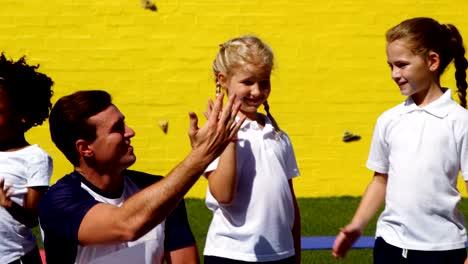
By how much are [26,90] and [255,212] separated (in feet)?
3.89

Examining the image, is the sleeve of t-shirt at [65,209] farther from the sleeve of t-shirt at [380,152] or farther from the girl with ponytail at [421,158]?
the sleeve of t-shirt at [380,152]

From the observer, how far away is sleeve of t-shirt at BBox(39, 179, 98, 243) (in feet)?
10.1

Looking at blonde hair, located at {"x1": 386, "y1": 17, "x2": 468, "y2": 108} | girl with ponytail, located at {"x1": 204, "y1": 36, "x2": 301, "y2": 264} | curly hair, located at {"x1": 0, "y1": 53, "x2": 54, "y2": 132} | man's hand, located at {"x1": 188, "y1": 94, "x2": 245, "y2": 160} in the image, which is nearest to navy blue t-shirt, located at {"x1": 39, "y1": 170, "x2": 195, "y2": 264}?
man's hand, located at {"x1": 188, "y1": 94, "x2": 245, "y2": 160}

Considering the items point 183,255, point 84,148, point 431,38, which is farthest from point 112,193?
point 431,38

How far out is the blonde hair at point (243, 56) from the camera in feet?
14.0

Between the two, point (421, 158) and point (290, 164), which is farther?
point (290, 164)

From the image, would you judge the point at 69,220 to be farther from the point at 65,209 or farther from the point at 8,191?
the point at 8,191

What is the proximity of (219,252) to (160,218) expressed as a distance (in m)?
1.33

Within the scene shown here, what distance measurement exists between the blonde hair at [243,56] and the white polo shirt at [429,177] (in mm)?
588

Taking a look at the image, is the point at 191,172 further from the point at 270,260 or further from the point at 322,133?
the point at 322,133

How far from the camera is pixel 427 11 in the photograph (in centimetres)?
941

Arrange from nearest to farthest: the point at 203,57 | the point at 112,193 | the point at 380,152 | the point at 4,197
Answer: the point at 112,193 < the point at 4,197 < the point at 380,152 < the point at 203,57

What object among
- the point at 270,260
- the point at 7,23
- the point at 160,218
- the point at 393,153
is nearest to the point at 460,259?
the point at 393,153

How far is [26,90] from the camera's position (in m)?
4.46
